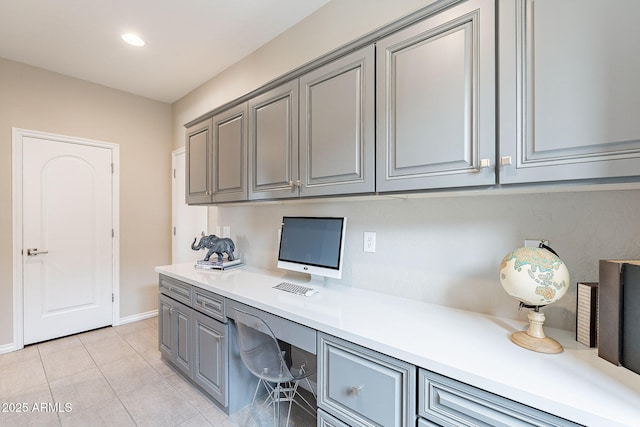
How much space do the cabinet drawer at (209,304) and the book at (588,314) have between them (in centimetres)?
176

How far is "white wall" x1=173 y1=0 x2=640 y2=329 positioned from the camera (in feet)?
3.80

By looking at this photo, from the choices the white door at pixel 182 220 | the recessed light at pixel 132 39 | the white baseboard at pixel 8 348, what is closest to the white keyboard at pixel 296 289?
the white door at pixel 182 220

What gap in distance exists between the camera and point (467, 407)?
912 millimetres

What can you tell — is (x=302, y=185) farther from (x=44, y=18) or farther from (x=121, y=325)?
(x=121, y=325)

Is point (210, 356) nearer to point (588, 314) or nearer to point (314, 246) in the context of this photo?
point (314, 246)

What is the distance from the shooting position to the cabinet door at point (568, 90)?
87 cm

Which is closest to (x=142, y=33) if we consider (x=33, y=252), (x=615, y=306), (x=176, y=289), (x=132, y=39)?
(x=132, y=39)

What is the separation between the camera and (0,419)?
1.91 metres

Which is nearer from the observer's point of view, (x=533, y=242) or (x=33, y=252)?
(x=533, y=242)

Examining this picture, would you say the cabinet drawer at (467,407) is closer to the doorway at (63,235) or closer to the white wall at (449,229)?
the white wall at (449,229)

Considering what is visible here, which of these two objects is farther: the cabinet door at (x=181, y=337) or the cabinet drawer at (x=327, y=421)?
the cabinet door at (x=181, y=337)

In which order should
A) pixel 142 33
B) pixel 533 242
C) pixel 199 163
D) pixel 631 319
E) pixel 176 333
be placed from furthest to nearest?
1. pixel 199 163
2. pixel 142 33
3. pixel 176 333
4. pixel 533 242
5. pixel 631 319

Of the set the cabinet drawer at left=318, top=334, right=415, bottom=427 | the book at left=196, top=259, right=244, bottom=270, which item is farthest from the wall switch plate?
the book at left=196, top=259, right=244, bottom=270

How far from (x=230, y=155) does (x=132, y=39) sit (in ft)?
4.51
